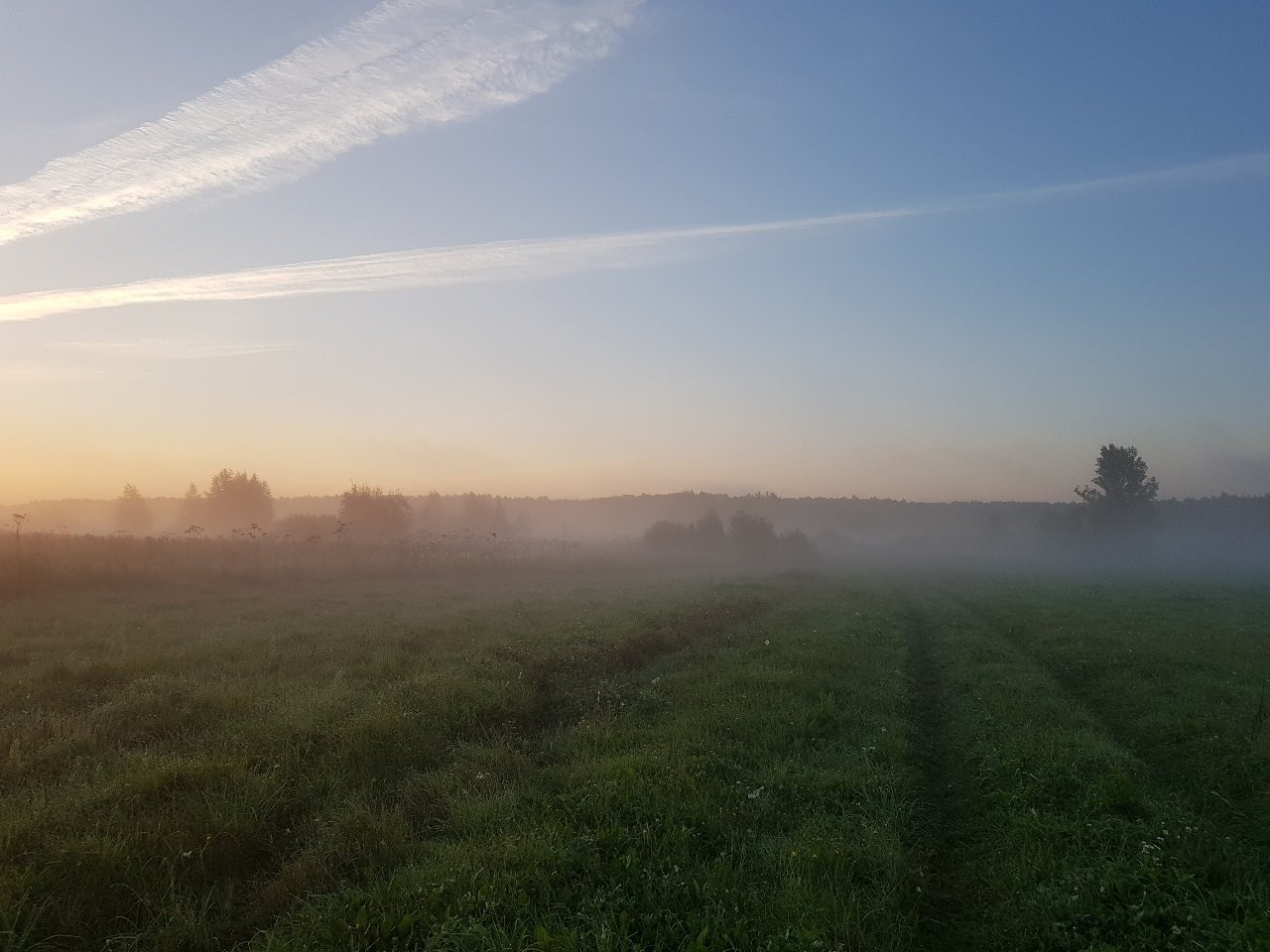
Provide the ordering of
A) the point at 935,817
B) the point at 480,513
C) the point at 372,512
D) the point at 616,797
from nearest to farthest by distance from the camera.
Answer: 1. the point at 616,797
2. the point at 935,817
3. the point at 372,512
4. the point at 480,513

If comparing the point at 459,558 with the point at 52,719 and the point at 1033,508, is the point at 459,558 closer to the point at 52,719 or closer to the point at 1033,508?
the point at 52,719

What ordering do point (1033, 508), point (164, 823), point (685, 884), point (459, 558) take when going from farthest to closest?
point (1033, 508), point (459, 558), point (164, 823), point (685, 884)

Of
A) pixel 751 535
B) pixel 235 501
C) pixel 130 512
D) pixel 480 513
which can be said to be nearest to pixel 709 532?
pixel 751 535

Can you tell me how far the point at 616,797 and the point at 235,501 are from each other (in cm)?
10312

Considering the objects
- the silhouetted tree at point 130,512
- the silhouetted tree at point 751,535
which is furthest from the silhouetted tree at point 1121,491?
the silhouetted tree at point 130,512

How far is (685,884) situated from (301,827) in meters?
4.91

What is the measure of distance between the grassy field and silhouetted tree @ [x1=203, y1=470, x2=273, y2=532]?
84.9 metres

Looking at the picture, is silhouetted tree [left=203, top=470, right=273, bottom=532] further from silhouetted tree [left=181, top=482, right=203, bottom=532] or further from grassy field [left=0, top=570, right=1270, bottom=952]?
grassy field [left=0, top=570, right=1270, bottom=952]

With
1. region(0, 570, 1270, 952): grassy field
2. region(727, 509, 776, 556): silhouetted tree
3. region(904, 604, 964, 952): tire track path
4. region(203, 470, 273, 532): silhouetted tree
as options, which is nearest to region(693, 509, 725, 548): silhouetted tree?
region(727, 509, 776, 556): silhouetted tree

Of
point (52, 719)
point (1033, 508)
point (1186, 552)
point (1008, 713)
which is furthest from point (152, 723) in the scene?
point (1033, 508)

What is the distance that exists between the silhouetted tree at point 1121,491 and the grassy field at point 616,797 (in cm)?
8503

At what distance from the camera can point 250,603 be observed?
28250 millimetres

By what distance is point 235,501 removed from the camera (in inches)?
3775

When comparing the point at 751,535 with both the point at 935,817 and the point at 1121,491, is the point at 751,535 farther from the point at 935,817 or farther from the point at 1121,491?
the point at 935,817
